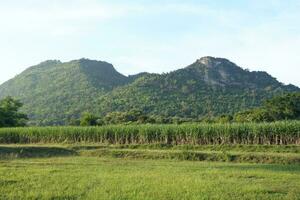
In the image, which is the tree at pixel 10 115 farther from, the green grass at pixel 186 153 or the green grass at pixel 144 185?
the green grass at pixel 144 185

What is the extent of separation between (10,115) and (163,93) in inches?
1305

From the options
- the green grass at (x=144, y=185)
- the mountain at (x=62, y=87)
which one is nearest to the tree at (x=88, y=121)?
the mountain at (x=62, y=87)

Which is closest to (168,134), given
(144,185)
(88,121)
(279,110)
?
Answer: (88,121)

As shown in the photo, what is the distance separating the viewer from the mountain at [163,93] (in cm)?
8425

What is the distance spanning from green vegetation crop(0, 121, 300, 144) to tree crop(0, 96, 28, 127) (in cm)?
1376

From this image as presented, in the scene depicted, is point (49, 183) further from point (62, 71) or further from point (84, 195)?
point (62, 71)

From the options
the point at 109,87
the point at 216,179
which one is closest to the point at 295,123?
the point at 216,179

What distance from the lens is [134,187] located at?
15.5 meters

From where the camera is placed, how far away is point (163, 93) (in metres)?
90.2

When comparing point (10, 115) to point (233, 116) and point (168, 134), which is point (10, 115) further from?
point (168, 134)

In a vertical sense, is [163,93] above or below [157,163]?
above

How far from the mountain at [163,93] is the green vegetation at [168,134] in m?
35.0

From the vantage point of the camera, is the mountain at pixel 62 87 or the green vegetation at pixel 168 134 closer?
the green vegetation at pixel 168 134

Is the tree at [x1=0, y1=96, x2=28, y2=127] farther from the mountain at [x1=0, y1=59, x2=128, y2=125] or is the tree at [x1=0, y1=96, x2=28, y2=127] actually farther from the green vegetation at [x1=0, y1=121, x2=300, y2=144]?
the mountain at [x1=0, y1=59, x2=128, y2=125]
